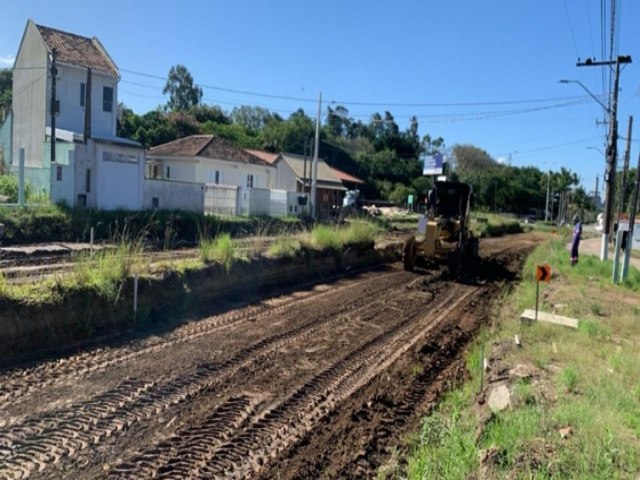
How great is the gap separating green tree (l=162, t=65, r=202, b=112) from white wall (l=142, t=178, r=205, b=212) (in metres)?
73.9

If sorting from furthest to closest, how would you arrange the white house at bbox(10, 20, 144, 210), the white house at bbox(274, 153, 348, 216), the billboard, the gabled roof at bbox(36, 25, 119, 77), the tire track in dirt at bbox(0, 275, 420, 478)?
1. the billboard
2. the white house at bbox(274, 153, 348, 216)
3. the gabled roof at bbox(36, 25, 119, 77)
4. the white house at bbox(10, 20, 144, 210)
5. the tire track in dirt at bbox(0, 275, 420, 478)

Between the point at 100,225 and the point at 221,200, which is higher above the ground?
the point at 221,200

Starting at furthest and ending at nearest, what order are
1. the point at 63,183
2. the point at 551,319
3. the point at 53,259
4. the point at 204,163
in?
the point at 204,163 → the point at 63,183 → the point at 53,259 → the point at 551,319

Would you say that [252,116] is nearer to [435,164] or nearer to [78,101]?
[435,164]

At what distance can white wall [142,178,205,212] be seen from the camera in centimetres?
2520

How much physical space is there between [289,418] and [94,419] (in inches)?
78.7

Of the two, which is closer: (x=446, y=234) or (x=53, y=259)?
(x=53, y=259)

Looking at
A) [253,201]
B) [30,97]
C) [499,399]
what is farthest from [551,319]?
[30,97]

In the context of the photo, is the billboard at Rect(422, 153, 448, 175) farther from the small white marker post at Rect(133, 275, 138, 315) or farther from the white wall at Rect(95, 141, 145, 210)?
the small white marker post at Rect(133, 275, 138, 315)

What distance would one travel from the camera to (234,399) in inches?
249

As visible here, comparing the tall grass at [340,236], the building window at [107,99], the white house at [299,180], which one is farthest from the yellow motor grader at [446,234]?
the white house at [299,180]

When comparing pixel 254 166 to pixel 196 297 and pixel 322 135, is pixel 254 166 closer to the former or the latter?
pixel 196 297

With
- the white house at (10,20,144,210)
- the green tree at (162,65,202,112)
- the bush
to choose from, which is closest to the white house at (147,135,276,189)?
the white house at (10,20,144,210)

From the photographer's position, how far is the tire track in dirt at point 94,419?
4.79m
